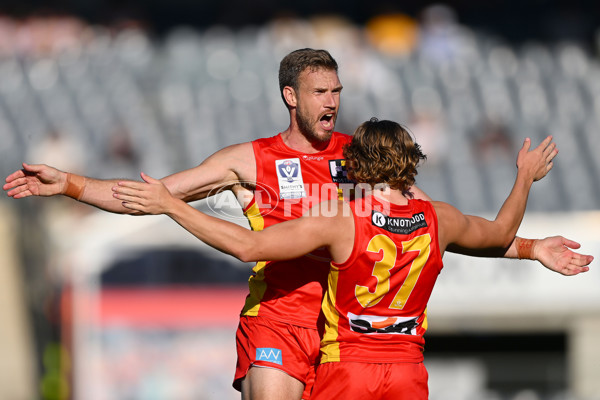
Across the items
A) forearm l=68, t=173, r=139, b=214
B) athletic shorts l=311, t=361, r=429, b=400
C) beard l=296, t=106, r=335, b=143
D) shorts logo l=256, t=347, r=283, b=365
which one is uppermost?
beard l=296, t=106, r=335, b=143

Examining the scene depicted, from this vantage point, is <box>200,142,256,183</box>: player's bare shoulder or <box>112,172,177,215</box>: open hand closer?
<box>112,172,177,215</box>: open hand

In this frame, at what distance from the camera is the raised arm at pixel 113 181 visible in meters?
5.17

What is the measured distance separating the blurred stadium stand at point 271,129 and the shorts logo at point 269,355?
24.6ft

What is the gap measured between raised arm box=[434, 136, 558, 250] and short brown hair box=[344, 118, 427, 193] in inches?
12.7

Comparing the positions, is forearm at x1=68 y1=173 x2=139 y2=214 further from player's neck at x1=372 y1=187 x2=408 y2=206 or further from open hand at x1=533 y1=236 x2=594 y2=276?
open hand at x1=533 y1=236 x2=594 y2=276

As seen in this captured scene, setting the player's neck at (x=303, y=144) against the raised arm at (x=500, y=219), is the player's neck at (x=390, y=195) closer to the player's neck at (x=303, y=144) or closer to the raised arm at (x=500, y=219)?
the raised arm at (x=500, y=219)

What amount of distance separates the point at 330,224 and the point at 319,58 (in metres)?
1.34

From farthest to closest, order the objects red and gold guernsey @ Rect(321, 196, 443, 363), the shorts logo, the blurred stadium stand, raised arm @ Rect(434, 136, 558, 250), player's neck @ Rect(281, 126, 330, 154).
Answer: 1. the blurred stadium stand
2. player's neck @ Rect(281, 126, 330, 154)
3. the shorts logo
4. raised arm @ Rect(434, 136, 558, 250)
5. red and gold guernsey @ Rect(321, 196, 443, 363)

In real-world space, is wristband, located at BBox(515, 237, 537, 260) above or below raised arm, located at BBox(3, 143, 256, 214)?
below

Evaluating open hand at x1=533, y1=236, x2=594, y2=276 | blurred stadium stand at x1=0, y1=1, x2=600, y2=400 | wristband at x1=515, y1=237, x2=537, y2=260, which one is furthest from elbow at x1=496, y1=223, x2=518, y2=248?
blurred stadium stand at x1=0, y1=1, x2=600, y2=400

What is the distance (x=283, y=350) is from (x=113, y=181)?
1418 mm

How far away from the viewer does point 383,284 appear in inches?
186

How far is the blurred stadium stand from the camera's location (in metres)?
13.0

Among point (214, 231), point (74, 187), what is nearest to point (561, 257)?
point (214, 231)
